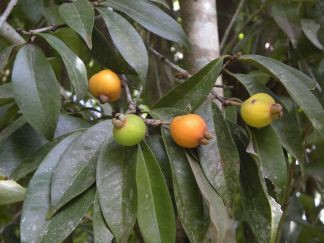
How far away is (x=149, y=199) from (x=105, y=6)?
17.6 inches

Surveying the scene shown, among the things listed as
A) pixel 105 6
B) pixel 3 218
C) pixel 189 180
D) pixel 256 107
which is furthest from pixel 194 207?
pixel 3 218

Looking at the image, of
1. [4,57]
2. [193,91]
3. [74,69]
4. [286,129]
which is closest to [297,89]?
[286,129]

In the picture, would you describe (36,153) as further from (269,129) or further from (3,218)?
(3,218)

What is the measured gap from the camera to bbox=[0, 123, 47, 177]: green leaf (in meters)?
0.92

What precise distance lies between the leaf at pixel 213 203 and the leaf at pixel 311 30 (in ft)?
2.33

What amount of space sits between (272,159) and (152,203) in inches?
9.3

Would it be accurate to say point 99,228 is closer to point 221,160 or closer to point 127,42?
point 221,160

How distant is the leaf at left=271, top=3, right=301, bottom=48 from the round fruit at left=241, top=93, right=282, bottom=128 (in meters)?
0.58

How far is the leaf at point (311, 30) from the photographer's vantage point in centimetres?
135

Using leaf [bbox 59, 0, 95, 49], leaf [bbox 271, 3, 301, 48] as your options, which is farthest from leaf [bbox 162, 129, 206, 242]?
leaf [bbox 271, 3, 301, 48]

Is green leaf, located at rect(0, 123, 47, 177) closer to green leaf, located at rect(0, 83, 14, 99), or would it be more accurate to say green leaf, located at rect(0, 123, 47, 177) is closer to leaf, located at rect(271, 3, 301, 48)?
green leaf, located at rect(0, 83, 14, 99)

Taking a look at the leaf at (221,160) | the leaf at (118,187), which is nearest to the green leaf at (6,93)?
the leaf at (118,187)

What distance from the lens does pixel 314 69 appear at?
1402 millimetres

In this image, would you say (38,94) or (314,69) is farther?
(314,69)
